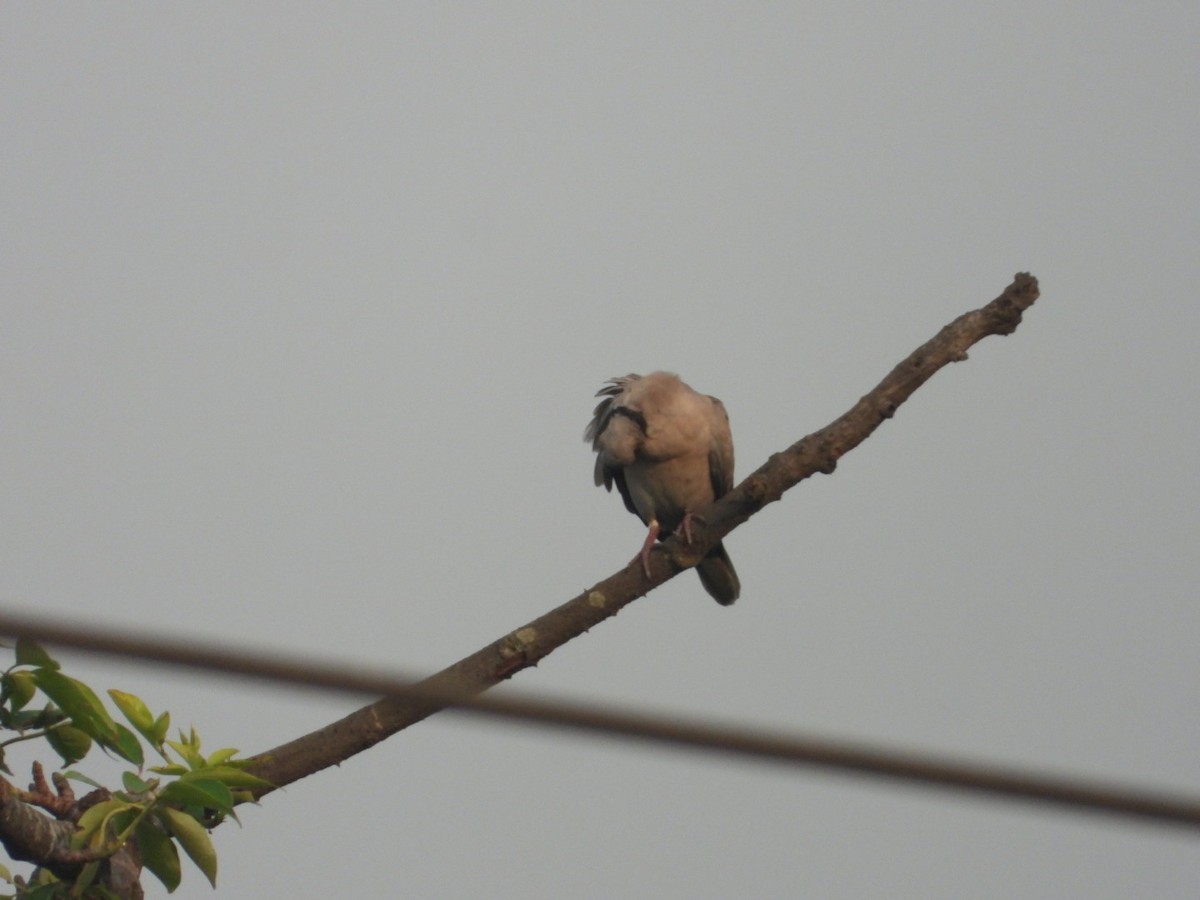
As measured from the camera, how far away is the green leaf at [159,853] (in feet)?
11.4

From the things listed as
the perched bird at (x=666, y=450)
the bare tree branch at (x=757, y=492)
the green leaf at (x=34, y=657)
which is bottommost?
the green leaf at (x=34, y=657)

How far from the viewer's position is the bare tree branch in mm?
4273

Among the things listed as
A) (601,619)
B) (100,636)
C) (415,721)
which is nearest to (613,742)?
(100,636)

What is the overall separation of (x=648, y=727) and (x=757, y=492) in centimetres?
357

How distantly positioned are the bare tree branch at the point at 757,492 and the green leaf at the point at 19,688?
3.04ft

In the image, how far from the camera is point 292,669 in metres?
1.12

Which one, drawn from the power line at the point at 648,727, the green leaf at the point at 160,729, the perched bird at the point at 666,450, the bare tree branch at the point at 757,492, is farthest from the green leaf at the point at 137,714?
the perched bird at the point at 666,450

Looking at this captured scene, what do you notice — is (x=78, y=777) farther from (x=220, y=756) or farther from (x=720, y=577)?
(x=720, y=577)

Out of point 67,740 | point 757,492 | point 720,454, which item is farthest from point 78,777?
point 720,454

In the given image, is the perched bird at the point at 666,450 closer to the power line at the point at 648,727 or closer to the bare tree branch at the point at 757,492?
the bare tree branch at the point at 757,492

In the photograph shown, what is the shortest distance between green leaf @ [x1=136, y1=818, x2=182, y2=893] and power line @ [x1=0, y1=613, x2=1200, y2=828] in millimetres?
2395

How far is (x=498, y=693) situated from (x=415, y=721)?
318 cm

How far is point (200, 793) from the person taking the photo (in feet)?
11.0

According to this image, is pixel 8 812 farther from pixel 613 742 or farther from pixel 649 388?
pixel 649 388
